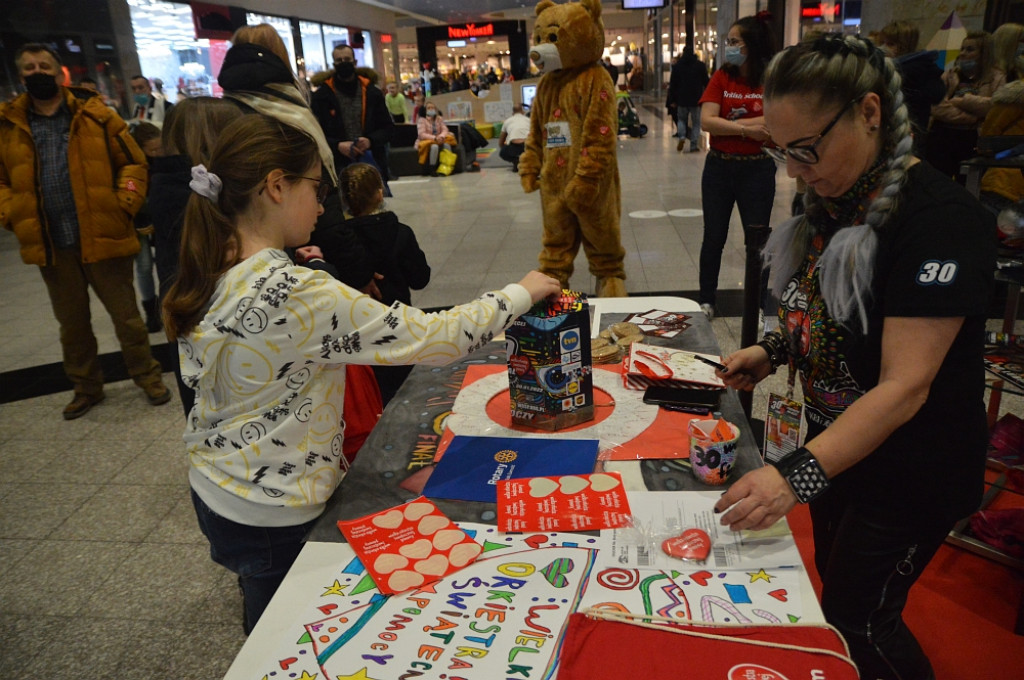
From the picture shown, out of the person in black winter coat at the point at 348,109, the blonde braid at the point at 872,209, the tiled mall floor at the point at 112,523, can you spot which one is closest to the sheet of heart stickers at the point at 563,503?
the blonde braid at the point at 872,209

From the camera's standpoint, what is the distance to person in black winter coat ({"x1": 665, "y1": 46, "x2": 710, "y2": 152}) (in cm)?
1041

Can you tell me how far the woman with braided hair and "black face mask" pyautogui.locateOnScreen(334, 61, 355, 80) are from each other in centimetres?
533

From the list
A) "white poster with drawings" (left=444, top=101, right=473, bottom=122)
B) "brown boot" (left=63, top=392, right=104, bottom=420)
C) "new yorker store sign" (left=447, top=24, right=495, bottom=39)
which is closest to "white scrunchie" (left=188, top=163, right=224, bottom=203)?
"brown boot" (left=63, top=392, right=104, bottom=420)

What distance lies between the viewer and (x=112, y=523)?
2594mm

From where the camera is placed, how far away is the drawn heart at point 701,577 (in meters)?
1.01

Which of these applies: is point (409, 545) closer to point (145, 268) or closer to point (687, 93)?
point (145, 268)

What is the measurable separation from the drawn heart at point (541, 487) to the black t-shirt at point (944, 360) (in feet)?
1.70

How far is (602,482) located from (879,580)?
0.51m

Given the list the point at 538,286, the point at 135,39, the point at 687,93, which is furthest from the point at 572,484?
the point at 135,39

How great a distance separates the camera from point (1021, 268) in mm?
1987

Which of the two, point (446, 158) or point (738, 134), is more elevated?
point (738, 134)

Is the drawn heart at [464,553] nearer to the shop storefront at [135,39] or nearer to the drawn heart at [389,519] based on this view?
the drawn heart at [389,519]

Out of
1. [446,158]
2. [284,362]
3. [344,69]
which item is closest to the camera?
[284,362]

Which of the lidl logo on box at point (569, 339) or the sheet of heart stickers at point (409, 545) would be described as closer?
the sheet of heart stickers at point (409, 545)
